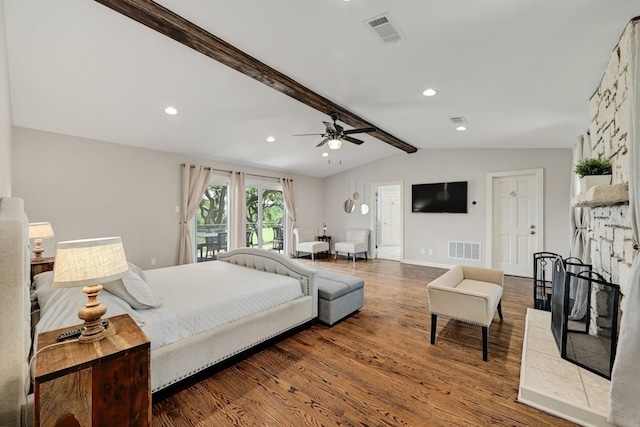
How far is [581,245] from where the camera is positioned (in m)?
3.49

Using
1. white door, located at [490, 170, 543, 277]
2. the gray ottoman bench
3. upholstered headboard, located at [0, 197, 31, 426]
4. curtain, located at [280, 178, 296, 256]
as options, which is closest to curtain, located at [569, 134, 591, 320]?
white door, located at [490, 170, 543, 277]

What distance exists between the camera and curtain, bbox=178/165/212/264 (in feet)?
18.0

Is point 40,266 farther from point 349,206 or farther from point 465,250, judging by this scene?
point 465,250

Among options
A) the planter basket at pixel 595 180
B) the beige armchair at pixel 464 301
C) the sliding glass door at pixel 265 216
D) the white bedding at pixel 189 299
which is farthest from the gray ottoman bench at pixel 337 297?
the sliding glass door at pixel 265 216

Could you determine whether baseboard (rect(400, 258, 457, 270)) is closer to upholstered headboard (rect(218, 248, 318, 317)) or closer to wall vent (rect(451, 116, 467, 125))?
wall vent (rect(451, 116, 467, 125))

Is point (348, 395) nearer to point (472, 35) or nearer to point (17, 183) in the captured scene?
point (472, 35)

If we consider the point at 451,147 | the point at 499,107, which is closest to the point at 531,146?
the point at 451,147

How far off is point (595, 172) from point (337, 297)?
9.19ft

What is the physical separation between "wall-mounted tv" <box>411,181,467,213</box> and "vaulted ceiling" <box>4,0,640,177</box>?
1.69 meters

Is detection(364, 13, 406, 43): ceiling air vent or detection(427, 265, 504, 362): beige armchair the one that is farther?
detection(427, 265, 504, 362): beige armchair

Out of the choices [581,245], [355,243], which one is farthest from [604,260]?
[355,243]

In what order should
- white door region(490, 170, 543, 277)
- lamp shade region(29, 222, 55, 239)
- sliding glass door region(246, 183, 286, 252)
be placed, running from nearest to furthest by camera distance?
lamp shade region(29, 222, 55, 239) → white door region(490, 170, 543, 277) → sliding glass door region(246, 183, 286, 252)

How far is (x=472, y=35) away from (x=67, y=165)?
5.58 m

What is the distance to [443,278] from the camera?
Answer: 304 cm
